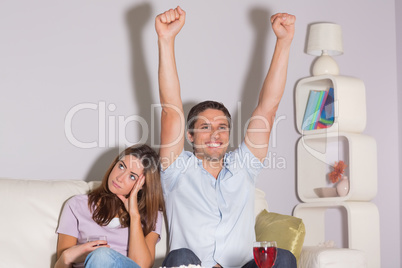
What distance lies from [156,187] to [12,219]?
65 cm

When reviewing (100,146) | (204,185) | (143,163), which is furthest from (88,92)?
(204,185)

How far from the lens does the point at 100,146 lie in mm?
2998

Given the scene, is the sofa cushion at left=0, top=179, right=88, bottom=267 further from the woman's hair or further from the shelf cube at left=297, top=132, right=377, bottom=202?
the shelf cube at left=297, top=132, right=377, bottom=202

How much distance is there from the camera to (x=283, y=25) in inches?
108

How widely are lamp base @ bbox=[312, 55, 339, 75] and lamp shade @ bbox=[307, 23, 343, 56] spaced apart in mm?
67

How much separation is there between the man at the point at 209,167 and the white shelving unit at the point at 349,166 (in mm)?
828

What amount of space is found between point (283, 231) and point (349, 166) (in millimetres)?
924

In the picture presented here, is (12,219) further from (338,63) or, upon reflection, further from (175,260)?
(338,63)

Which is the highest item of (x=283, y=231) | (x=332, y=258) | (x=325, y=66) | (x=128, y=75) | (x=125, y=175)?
(x=325, y=66)

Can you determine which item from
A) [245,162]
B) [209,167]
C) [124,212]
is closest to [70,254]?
[124,212]

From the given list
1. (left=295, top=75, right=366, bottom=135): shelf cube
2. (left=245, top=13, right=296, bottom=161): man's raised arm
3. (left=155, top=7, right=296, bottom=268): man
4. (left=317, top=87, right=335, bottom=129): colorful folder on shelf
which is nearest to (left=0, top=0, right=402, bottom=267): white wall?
(left=295, top=75, right=366, bottom=135): shelf cube

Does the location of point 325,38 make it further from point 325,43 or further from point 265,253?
point 265,253

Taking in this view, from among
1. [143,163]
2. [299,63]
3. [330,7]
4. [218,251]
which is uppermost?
[330,7]

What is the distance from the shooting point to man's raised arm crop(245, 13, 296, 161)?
2.72m
